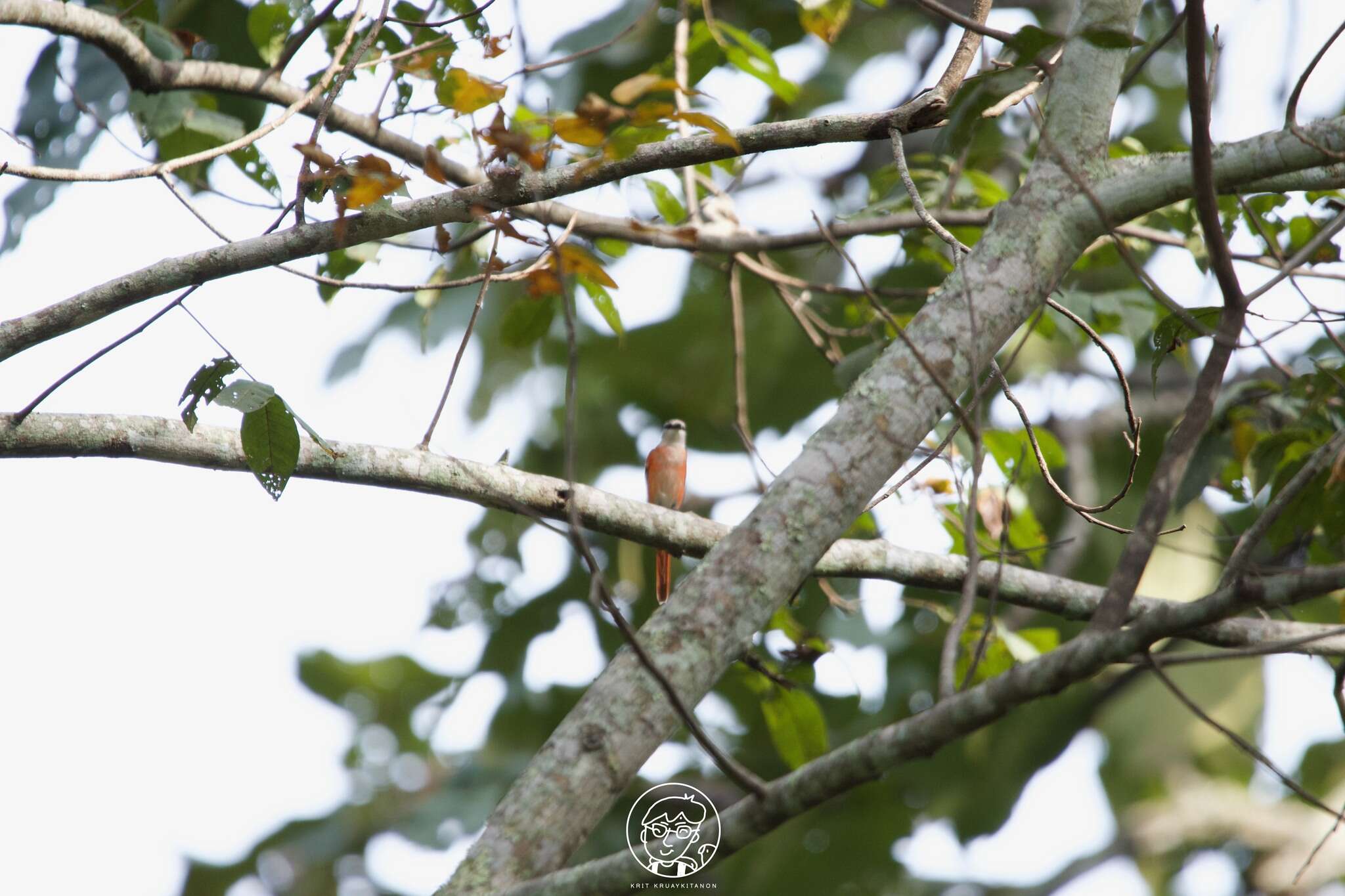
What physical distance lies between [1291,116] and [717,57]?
2904 mm

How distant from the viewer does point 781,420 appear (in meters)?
7.25

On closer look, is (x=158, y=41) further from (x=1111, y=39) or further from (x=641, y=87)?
(x=1111, y=39)

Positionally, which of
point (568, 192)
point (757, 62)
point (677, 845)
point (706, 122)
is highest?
point (757, 62)

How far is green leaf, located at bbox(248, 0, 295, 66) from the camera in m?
3.72

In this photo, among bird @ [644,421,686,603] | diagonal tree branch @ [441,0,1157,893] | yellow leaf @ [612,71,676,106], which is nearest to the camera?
diagonal tree branch @ [441,0,1157,893]

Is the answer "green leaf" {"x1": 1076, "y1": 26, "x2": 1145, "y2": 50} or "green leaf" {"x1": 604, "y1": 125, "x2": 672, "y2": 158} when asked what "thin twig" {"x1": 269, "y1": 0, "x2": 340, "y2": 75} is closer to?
"green leaf" {"x1": 604, "y1": 125, "x2": 672, "y2": 158}

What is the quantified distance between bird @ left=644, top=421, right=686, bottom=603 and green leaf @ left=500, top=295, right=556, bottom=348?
267 centimetres

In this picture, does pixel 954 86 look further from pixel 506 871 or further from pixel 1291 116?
pixel 506 871

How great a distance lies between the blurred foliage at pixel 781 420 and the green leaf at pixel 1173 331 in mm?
12

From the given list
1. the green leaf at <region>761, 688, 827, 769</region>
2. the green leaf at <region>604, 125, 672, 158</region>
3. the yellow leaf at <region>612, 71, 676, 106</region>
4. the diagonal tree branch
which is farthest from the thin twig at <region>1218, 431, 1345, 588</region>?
the green leaf at <region>761, 688, 827, 769</region>

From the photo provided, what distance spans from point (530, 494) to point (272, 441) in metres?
0.73

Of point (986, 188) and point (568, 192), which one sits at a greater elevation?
point (986, 188)

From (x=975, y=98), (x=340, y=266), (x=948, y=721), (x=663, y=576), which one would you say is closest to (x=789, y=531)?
(x=948, y=721)

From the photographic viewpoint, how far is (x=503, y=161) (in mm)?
2504
